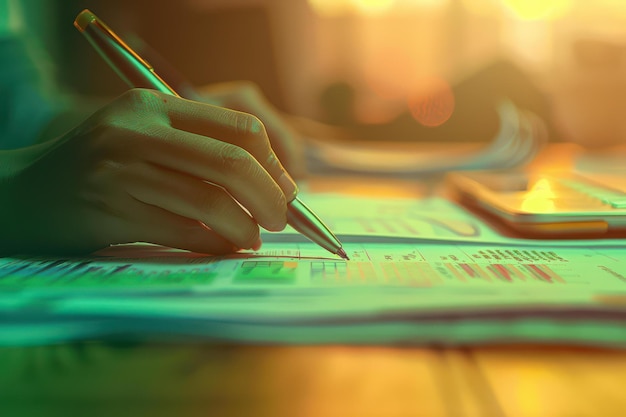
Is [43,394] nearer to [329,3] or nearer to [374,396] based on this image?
[374,396]

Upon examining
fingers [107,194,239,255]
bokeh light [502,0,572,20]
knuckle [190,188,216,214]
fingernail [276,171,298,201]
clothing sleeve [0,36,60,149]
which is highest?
bokeh light [502,0,572,20]

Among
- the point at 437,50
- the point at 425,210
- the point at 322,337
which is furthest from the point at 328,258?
the point at 437,50

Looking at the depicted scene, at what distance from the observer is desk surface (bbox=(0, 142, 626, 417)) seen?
17 centimetres

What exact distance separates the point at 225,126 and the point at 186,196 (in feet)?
0.14

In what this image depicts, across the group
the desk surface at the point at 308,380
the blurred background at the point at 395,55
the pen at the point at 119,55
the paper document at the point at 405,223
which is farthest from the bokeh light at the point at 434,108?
the desk surface at the point at 308,380

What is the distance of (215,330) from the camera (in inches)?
8.0

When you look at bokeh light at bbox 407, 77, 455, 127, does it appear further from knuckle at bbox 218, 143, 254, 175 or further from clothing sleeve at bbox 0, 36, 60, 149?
knuckle at bbox 218, 143, 254, 175

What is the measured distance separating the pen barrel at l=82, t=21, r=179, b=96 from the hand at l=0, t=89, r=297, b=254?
32mm

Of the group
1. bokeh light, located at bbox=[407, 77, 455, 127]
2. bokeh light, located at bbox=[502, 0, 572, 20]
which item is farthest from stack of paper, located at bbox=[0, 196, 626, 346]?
bokeh light, located at bbox=[502, 0, 572, 20]

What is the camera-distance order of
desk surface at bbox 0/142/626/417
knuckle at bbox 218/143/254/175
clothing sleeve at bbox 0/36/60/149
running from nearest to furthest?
1. desk surface at bbox 0/142/626/417
2. knuckle at bbox 218/143/254/175
3. clothing sleeve at bbox 0/36/60/149

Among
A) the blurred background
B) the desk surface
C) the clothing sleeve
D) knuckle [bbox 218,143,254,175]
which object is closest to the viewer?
the desk surface

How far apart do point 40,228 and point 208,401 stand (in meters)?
0.19

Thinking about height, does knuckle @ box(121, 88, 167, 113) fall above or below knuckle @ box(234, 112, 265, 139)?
above

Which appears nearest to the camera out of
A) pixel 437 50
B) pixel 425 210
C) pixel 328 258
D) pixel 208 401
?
pixel 208 401
